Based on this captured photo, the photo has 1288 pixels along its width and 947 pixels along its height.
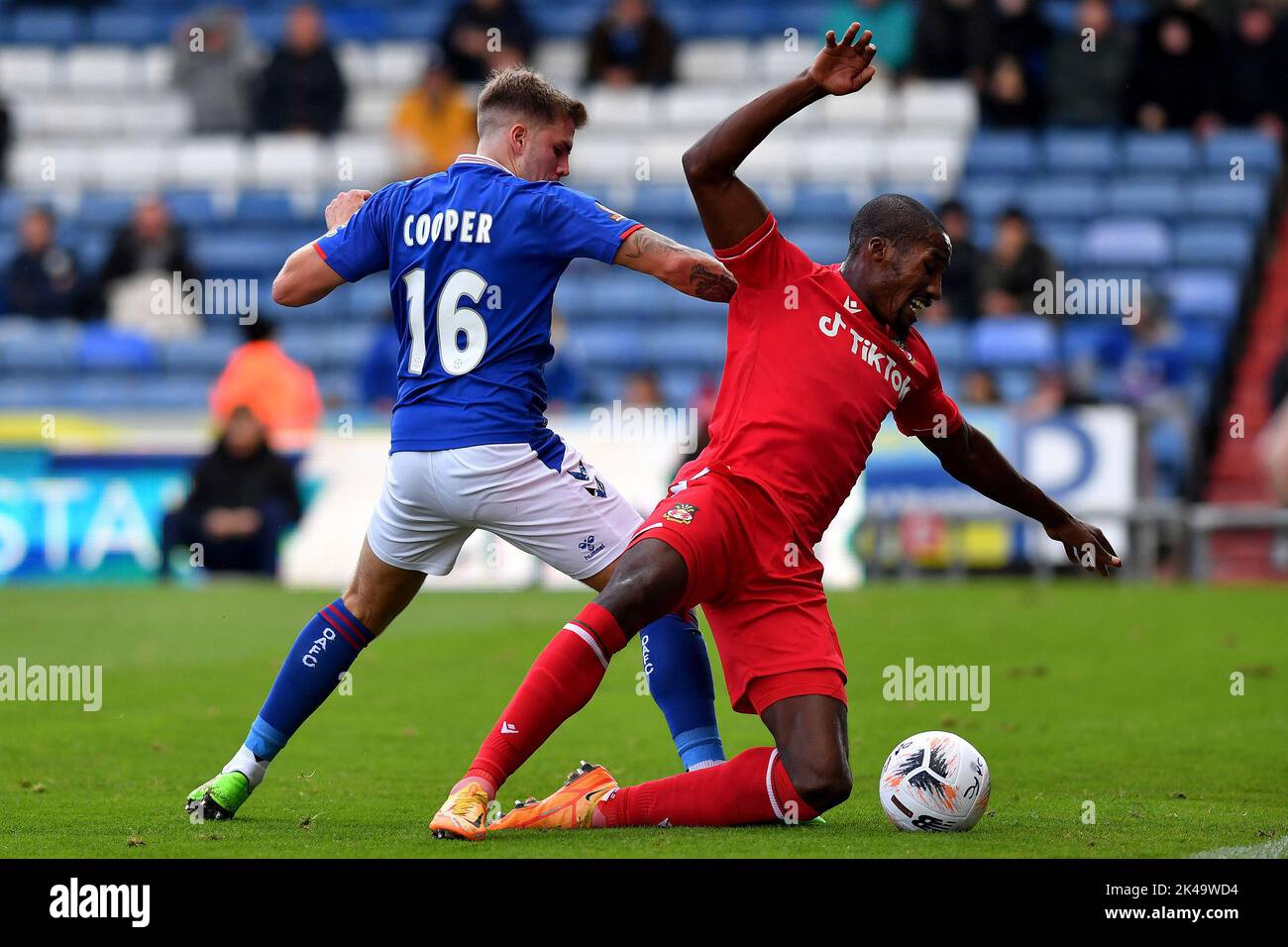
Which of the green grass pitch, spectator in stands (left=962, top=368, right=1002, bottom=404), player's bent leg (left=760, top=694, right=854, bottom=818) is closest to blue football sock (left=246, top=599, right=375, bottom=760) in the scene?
the green grass pitch

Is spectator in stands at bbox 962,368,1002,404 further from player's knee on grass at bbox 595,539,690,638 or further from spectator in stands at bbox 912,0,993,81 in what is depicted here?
player's knee on grass at bbox 595,539,690,638

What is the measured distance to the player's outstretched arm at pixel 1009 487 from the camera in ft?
21.3

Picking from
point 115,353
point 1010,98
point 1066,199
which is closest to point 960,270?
point 1066,199

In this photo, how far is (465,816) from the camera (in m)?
5.41

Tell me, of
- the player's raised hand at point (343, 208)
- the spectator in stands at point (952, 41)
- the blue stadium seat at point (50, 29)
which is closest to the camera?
the player's raised hand at point (343, 208)

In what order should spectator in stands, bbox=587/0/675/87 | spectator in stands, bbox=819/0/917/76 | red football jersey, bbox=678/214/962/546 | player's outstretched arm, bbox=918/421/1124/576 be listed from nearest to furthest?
red football jersey, bbox=678/214/962/546 < player's outstretched arm, bbox=918/421/1124/576 < spectator in stands, bbox=819/0/917/76 < spectator in stands, bbox=587/0/675/87

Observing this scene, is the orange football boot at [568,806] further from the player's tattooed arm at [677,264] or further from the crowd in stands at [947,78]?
the crowd in stands at [947,78]

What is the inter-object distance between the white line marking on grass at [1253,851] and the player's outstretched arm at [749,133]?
229 centimetres

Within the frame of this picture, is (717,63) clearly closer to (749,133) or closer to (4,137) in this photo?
(4,137)

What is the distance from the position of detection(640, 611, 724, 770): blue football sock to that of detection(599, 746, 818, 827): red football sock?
12.3 inches

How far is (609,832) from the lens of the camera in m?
5.81

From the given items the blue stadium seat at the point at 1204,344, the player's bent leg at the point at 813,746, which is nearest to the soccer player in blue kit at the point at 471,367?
the player's bent leg at the point at 813,746

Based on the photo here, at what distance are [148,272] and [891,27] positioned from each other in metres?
8.25

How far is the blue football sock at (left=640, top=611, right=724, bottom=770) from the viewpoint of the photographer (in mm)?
6297
